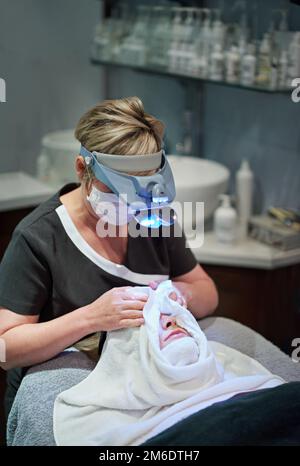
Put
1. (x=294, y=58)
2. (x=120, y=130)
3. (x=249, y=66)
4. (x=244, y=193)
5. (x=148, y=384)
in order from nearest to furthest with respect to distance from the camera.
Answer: (x=148, y=384) < (x=120, y=130) < (x=294, y=58) < (x=249, y=66) < (x=244, y=193)

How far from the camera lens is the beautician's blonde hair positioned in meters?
1.24

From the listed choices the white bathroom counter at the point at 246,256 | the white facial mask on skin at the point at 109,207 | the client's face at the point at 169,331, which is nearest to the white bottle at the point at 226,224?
the white bathroom counter at the point at 246,256

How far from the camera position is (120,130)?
1245 millimetres

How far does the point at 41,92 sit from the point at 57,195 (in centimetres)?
102

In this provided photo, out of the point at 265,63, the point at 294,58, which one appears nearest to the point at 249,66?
the point at 265,63

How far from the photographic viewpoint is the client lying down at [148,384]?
1103mm

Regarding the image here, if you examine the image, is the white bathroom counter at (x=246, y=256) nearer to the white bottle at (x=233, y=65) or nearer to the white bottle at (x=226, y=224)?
the white bottle at (x=226, y=224)

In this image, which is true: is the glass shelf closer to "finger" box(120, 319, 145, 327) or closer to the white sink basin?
the white sink basin

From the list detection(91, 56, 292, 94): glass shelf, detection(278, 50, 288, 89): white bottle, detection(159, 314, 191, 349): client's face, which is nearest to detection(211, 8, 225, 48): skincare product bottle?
detection(91, 56, 292, 94): glass shelf

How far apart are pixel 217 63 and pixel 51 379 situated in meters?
1.26

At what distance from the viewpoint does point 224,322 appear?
1.55 metres

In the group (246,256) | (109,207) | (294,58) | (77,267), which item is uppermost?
(294,58)

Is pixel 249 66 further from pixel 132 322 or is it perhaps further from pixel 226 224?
pixel 132 322

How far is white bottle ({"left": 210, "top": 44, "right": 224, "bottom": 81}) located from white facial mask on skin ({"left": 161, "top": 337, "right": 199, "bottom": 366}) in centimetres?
120
